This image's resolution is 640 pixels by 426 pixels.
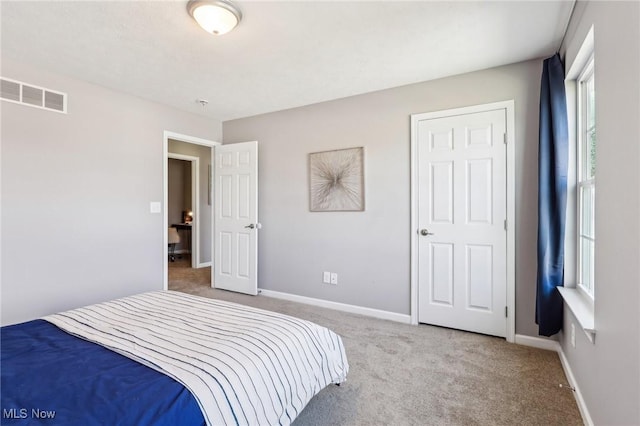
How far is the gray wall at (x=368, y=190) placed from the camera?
267 centimetres

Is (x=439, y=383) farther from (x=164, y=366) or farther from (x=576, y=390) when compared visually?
(x=164, y=366)

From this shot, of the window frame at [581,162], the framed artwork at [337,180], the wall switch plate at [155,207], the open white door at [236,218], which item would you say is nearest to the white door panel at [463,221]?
the window frame at [581,162]

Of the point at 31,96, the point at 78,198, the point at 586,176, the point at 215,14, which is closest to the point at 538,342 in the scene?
the point at 586,176

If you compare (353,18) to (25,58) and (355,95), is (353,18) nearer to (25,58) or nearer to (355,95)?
(355,95)

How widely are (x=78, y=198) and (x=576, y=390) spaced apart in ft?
14.1

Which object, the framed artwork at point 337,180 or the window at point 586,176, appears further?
the framed artwork at point 337,180

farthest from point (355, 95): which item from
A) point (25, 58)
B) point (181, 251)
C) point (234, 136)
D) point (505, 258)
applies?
point (181, 251)

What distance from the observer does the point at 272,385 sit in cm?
138

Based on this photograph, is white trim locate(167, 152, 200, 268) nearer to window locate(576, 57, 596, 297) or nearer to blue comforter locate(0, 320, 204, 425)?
blue comforter locate(0, 320, 204, 425)

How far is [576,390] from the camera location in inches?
74.9

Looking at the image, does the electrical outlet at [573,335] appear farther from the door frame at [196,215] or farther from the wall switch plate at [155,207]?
the door frame at [196,215]

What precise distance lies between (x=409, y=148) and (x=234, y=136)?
254 centimetres
